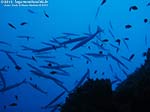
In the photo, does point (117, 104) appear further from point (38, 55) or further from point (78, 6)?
point (78, 6)

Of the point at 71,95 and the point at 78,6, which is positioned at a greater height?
the point at 78,6

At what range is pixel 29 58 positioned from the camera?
36.5 feet

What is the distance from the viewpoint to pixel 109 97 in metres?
3.15

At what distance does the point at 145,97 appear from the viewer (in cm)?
308

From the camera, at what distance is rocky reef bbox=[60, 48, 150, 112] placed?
309 cm

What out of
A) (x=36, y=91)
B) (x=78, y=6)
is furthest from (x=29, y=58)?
(x=78, y=6)

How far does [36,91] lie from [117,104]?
27.1ft

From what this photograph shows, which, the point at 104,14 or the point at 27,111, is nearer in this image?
the point at 27,111

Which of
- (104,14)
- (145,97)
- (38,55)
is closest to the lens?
(145,97)

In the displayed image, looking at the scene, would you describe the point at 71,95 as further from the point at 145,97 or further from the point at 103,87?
the point at 145,97

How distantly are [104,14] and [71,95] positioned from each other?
8455 mm

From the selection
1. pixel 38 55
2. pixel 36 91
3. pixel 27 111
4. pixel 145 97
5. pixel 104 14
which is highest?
pixel 104 14

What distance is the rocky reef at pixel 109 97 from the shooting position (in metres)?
3.09

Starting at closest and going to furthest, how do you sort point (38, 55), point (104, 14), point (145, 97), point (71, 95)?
point (145, 97) → point (71, 95) → point (38, 55) → point (104, 14)
